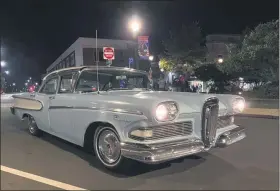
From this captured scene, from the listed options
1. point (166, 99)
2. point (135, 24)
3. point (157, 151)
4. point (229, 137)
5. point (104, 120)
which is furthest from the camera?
point (229, 137)

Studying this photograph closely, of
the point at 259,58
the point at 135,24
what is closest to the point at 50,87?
the point at 135,24

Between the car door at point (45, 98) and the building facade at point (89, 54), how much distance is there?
1.79 ft

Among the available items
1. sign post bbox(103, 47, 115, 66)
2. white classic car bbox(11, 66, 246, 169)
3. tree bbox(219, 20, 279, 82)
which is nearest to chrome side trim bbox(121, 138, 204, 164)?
white classic car bbox(11, 66, 246, 169)

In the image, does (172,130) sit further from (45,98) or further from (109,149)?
(45,98)

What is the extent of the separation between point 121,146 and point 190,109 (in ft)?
2.80

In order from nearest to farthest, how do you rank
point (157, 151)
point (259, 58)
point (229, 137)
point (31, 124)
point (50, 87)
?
1. point (157, 151)
2. point (229, 137)
3. point (31, 124)
4. point (50, 87)
5. point (259, 58)

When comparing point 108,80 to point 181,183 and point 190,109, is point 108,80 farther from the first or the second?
point 181,183

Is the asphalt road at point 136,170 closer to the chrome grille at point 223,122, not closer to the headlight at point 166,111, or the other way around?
the chrome grille at point 223,122

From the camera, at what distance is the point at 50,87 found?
4.63 meters

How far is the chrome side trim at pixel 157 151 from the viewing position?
3287mm

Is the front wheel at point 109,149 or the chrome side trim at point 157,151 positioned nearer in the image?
the chrome side trim at point 157,151

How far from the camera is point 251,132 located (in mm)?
6633

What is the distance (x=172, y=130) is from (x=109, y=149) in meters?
0.81

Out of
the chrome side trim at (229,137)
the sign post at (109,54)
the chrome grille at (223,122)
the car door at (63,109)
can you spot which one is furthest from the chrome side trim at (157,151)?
the sign post at (109,54)
